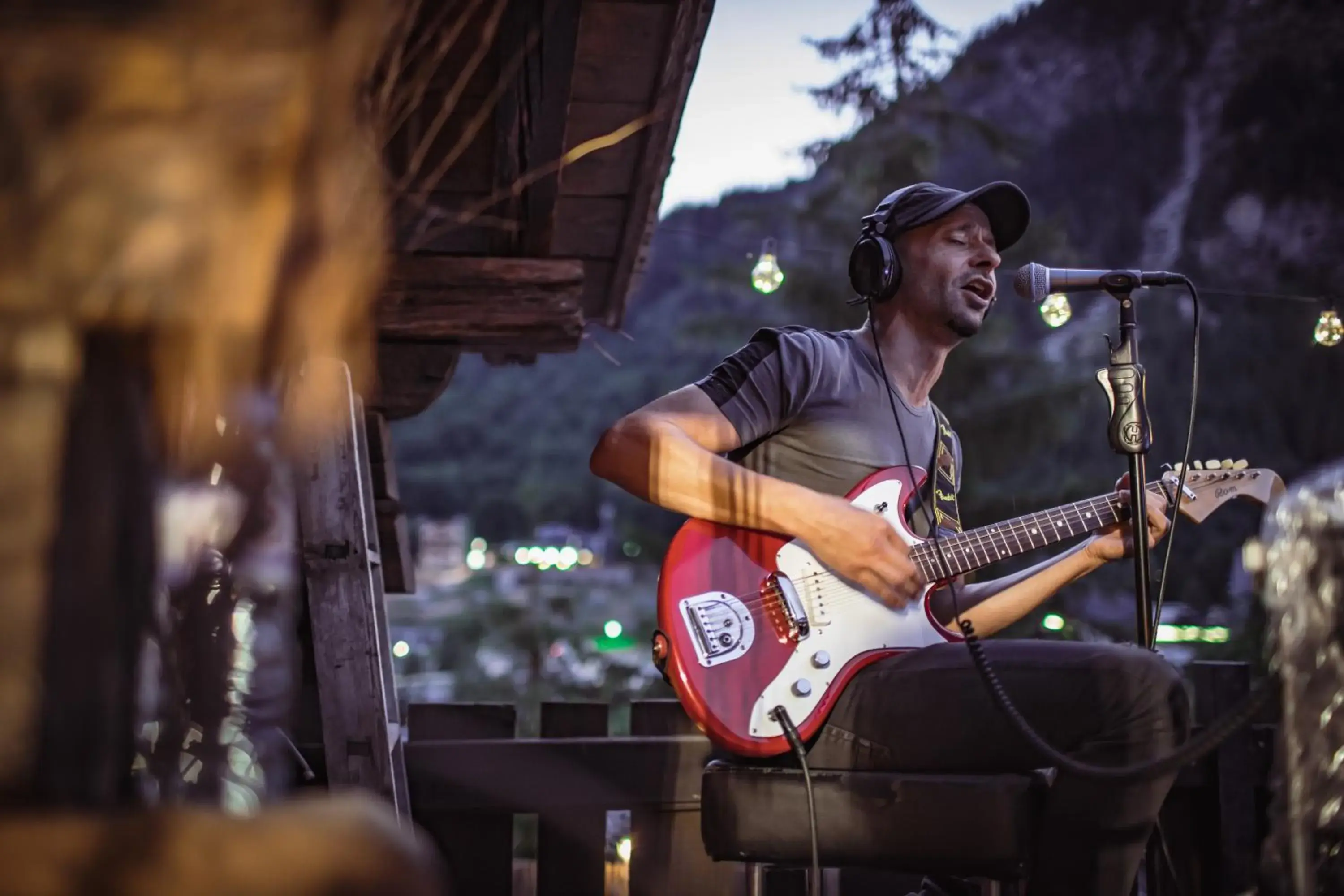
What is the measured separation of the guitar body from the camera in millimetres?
2330

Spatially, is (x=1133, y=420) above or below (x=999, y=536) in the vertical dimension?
above

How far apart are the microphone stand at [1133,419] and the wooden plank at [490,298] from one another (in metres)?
1.50

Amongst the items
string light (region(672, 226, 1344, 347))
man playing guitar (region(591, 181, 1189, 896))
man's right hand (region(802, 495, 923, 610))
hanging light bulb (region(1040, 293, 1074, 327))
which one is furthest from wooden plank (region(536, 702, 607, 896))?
hanging light bulb (region(1040, 293, 1074, 327))

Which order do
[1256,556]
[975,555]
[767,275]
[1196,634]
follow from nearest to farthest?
[1256,556] → [975,555] → [767,275] → [1196,634]

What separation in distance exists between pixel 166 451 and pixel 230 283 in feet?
0.49

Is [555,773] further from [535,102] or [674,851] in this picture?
[535,102]

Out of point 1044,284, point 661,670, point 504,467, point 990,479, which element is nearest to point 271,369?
point 661,670

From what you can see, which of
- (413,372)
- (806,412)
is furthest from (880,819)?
(413,372)

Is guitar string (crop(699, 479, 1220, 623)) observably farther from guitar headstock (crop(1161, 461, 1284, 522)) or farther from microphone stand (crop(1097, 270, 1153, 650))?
microphone stand (crop(1097, 270, 1153, 650))

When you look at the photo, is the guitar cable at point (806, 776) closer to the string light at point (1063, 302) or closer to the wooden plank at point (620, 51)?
the wooden plank at point (620, 51)

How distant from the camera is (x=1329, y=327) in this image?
467 cm

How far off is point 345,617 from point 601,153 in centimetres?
137

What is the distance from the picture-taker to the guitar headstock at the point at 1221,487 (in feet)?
9.80

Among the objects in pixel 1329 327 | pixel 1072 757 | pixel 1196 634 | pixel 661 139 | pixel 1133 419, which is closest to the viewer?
pixel 1072 757
